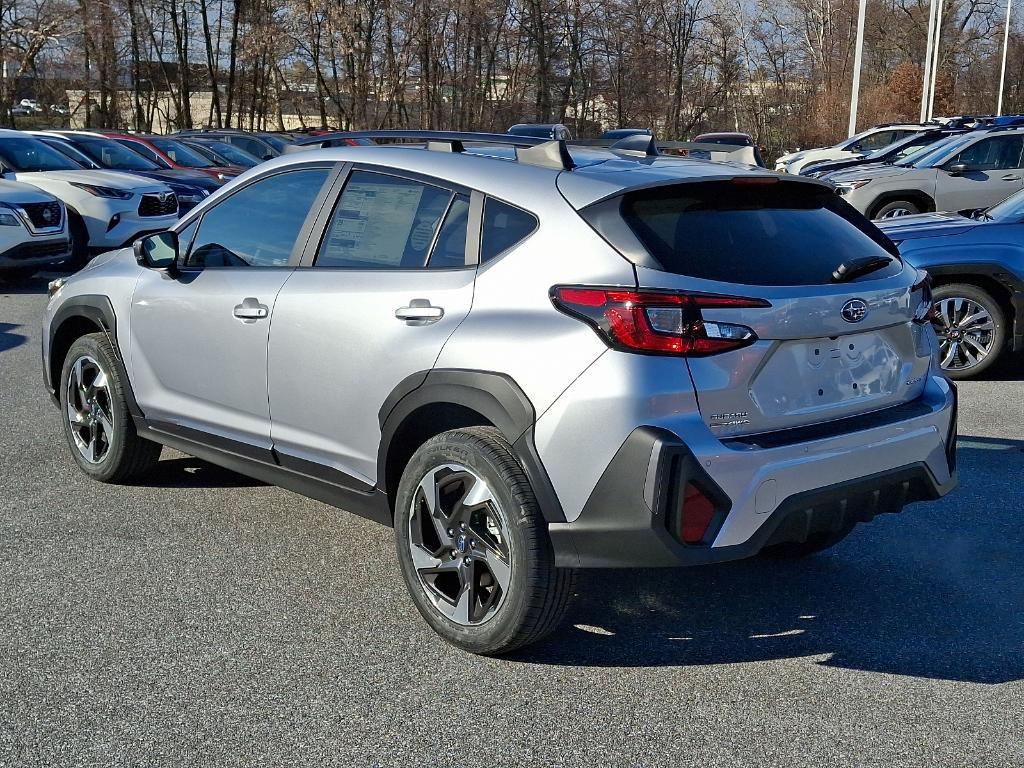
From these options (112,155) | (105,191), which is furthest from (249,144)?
(105,191)

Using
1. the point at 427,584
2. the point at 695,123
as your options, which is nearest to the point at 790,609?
the point at 427,584

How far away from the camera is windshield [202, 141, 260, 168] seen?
906 inches

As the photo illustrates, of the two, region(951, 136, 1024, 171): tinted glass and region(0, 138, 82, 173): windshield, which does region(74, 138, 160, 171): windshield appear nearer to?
region(0, 138, 82, 173): windshield

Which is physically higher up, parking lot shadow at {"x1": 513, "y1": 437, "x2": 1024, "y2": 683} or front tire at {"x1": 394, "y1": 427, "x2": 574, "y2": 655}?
front tire at {"x1": 394, "y1": 427, "x2": 574, "y2": 655}

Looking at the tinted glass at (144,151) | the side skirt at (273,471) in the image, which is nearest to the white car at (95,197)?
the tinted glass at (144,151)

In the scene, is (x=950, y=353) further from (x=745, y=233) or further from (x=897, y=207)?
(x=897, y=207)

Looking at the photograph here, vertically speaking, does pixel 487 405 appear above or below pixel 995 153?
below

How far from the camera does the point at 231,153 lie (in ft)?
76.8

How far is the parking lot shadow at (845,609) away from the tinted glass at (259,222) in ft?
5.98

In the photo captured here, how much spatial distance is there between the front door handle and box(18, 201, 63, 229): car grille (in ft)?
A: 31.6

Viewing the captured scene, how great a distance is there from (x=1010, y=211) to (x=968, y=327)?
3.41 feet

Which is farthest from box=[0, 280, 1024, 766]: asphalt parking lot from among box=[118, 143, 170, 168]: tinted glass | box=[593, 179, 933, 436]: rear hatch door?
box=[118, 143, 170, 168]: tinted glass

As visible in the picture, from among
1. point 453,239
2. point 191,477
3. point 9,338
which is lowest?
point 9,338

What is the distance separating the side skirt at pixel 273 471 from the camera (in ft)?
14.1
